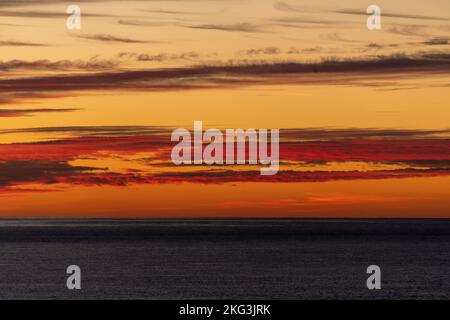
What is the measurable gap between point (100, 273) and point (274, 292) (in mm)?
29365

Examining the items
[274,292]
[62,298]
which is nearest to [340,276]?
[274,292]

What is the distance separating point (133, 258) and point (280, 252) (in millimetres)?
27325

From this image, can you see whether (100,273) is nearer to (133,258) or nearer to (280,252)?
(133,258)

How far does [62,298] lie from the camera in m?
77.8
